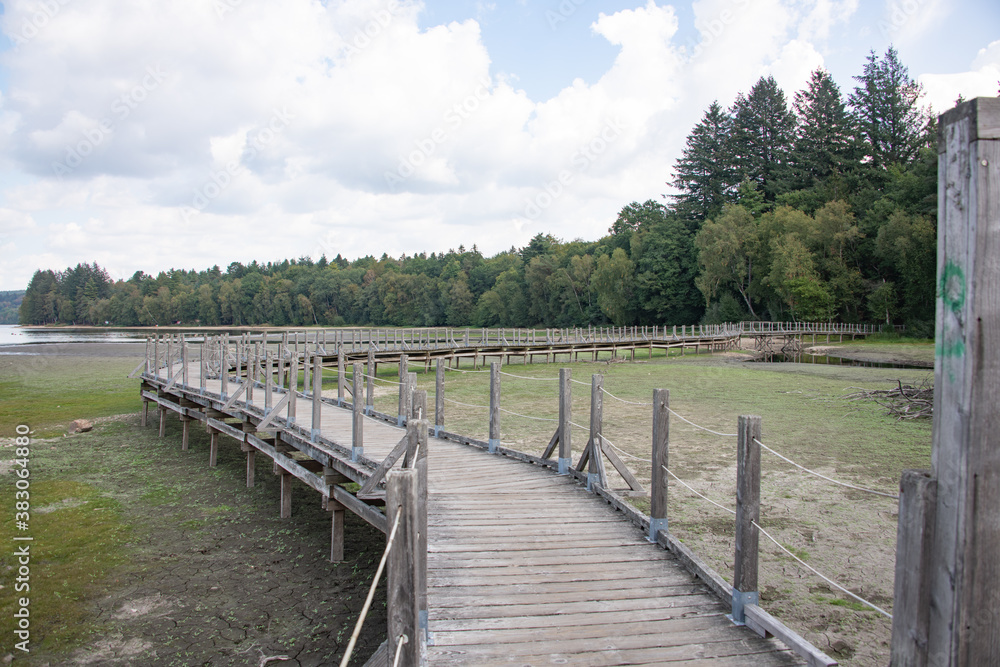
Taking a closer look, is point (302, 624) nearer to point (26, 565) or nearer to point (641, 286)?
point (26, 565)

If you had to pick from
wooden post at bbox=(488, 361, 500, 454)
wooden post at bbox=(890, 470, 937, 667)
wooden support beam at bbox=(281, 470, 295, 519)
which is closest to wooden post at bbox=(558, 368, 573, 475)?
wooden post at bbox=(488, 361, 500, 454)

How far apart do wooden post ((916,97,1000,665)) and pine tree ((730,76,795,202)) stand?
75.7 m

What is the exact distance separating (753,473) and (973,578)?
1702 mm

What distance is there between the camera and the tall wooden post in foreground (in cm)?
207

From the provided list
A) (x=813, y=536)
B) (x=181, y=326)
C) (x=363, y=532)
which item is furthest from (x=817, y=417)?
(x=181, y=326)

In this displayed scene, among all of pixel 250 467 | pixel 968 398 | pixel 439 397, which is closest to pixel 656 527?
pixel 968 398

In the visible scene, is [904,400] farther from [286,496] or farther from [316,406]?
[286,496]

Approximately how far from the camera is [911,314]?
47.8 meters

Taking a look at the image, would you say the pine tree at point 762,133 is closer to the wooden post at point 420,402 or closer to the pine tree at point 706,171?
the pine tree at point 706,171

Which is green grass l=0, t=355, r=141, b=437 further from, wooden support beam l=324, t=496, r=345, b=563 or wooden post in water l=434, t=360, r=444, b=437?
wooden post in water l=434, t=360, r=444, b=437

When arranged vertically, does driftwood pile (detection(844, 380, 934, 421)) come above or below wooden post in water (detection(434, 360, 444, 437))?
below

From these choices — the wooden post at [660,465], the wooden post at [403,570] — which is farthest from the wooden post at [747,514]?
the wooden post at [403,570]

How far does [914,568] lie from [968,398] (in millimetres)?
683

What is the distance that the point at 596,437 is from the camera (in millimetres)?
6531
